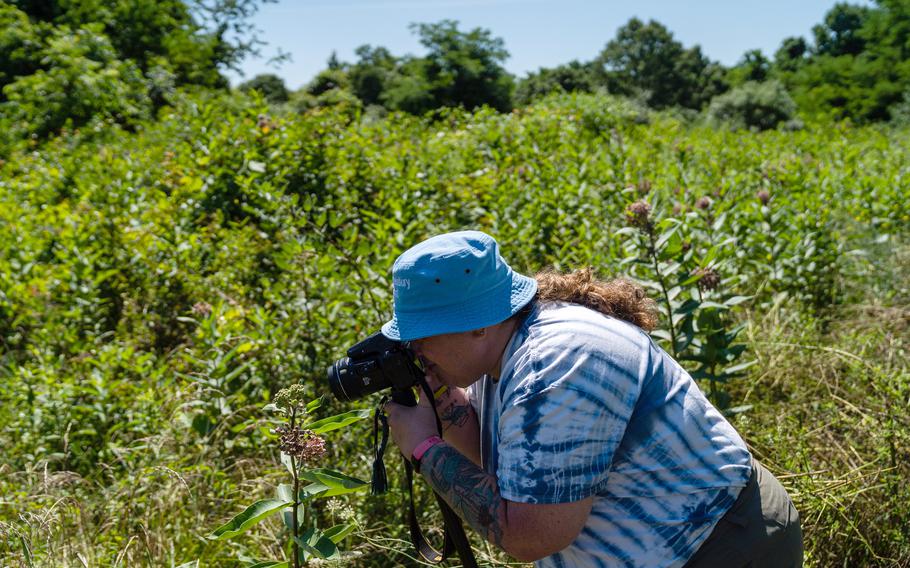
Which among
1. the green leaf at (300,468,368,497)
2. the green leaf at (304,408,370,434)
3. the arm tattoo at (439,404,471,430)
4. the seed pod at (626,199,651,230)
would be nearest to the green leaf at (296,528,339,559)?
the green leaf at (300,468,368,497)

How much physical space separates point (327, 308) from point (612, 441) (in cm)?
191

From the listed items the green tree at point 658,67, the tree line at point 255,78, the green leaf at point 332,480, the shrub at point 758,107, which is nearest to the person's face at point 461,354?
the green leaf at point 332,480

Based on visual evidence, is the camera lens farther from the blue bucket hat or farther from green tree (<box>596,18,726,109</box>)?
green tree (<box>596,18,726,109</box>)

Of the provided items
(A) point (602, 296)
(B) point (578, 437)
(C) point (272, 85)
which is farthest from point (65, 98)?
(C) point (272, 85)

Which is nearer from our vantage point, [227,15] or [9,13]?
[9,13]

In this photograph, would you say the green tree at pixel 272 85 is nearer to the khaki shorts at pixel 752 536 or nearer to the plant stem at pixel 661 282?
the plant stem at pixel 661 282

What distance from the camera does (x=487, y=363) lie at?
1575mm

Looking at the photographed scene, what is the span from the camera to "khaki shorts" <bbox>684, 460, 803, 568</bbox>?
1463 mm

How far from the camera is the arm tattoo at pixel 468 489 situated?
4.66 ft

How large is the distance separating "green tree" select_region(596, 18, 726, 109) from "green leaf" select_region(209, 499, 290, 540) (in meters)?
33.2

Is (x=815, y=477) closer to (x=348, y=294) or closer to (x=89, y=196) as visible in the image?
(x=348, y=294)

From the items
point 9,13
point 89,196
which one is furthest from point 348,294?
point 9,13

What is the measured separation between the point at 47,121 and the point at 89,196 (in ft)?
15.8

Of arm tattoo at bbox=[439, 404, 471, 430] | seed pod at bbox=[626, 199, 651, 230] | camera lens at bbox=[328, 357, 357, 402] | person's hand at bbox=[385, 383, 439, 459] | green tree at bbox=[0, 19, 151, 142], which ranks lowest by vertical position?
arm tattoo at bbox=[439, 404, 471, 430]
